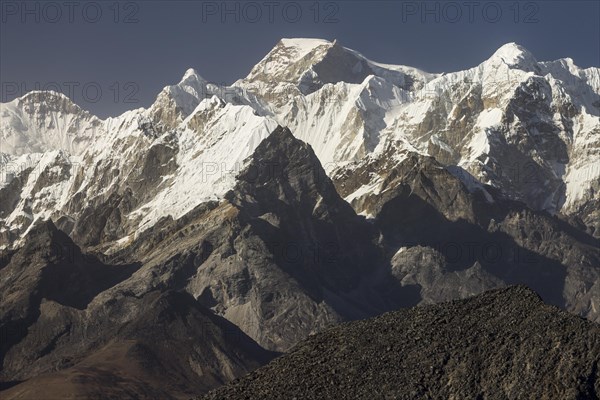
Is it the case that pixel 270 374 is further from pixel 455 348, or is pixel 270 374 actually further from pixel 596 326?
pixel 596 326

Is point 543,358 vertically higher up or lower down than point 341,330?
lower down

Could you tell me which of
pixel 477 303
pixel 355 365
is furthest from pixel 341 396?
pixel 477 303

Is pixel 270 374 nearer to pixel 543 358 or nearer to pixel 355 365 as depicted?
pixel 355 365

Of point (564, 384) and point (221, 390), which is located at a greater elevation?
point (221, 390)

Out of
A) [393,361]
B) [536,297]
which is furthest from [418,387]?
[536,297]

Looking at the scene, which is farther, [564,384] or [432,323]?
[432,323]

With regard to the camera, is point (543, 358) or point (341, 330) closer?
point (543, 358)
